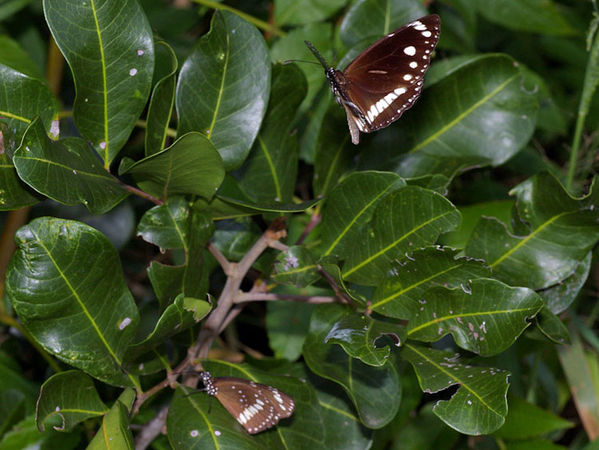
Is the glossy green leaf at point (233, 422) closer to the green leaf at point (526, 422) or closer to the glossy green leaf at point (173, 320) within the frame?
the glossy green leaf at point (173, 320)

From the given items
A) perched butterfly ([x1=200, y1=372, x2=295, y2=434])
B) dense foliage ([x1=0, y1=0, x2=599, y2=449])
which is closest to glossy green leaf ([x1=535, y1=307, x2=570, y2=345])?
dense foliage ([x1=0, y1=0, x2=599, y2=449])

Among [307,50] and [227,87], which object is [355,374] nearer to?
[227,87]

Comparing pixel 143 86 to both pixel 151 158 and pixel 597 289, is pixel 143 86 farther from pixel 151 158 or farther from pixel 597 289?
pixel 597 289

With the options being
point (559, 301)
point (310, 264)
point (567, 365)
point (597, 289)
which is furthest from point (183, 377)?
point (597, 289)

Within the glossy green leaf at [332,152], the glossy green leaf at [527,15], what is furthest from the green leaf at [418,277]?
the glossy green leaf at [527,15]

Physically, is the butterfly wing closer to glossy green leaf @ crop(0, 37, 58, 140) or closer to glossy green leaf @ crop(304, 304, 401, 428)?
glossy green leaf @ crop(304, 304, 401, 428)

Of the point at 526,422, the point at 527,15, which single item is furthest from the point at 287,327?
the point at 527,15
